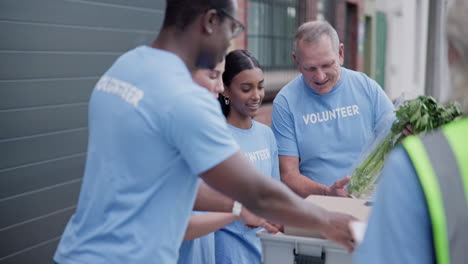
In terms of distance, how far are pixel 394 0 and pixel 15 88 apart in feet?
45.5

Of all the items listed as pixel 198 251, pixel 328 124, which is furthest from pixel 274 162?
pixel 198 251

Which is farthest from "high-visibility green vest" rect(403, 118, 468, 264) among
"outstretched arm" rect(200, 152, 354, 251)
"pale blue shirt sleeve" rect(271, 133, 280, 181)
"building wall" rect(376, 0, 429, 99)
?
"building wall" rect(376, 0, 429, 99)

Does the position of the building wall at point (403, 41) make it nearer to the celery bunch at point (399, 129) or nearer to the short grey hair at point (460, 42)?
the celery bunch at point (399, 129)

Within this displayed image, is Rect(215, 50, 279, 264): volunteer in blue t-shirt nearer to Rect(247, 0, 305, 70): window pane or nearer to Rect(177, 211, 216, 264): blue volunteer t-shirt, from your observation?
Rect(177, 211, 216, 264): blue volunteer t-shirt

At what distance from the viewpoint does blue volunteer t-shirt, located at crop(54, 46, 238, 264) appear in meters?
1.70

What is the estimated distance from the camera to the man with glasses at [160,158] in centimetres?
171

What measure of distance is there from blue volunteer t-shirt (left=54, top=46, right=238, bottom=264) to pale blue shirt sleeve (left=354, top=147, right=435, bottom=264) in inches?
27.6

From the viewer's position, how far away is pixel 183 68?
1.81m

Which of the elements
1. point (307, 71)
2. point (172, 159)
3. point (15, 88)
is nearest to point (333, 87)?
point (307, 71)

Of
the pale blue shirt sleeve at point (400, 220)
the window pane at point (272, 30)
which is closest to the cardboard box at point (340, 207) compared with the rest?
the pale blue shirt sleeve at point (400, 220)

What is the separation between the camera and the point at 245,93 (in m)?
3.08

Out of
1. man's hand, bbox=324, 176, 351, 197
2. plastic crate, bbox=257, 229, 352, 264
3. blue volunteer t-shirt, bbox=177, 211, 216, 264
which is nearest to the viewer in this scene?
plastic crate, bbox=257, 229, 352, 264

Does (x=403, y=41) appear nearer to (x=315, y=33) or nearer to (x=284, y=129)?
(x=315, y=33)

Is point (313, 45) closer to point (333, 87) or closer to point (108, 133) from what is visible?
point (333, 87)
